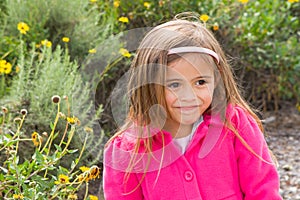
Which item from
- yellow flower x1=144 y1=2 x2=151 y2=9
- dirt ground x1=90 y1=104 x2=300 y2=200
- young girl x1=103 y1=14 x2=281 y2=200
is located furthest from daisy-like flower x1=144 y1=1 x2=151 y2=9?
young girl x1=103 y1=14 x2=281 y2=200

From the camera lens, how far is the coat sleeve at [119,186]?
2305mm

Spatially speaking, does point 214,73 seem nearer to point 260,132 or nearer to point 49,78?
point 260,132

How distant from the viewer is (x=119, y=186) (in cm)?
231

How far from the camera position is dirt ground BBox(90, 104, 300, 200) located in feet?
11.1

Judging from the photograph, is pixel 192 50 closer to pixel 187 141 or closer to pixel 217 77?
pixel 217 77

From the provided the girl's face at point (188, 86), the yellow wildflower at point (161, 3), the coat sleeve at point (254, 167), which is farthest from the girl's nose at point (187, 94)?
the yellow wildflower at point (161, 3)

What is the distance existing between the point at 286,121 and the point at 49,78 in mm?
1930

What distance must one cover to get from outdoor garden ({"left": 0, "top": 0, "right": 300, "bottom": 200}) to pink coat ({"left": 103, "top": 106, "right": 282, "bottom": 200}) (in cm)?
15

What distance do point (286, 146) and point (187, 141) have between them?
1.92 meters

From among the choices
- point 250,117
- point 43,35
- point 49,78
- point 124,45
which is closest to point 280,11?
point 124,45

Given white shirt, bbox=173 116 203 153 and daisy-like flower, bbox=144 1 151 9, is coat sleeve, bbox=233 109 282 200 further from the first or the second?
daisy-like flower, bbox=144 1 151 9

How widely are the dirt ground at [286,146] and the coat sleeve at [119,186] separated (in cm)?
76

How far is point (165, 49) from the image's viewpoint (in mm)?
2145

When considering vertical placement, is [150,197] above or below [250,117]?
below
